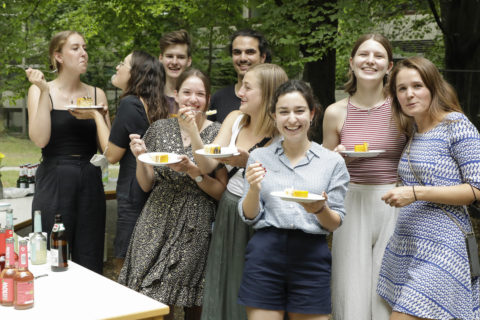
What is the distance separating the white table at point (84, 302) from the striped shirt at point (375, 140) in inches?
56.2

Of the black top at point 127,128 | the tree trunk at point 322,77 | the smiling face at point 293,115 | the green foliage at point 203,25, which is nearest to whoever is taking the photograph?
the smiling face at point 293,115

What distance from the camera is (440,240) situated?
2.75m

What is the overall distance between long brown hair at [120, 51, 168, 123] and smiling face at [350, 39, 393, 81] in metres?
1.38

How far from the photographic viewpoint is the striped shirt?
10.6 ft

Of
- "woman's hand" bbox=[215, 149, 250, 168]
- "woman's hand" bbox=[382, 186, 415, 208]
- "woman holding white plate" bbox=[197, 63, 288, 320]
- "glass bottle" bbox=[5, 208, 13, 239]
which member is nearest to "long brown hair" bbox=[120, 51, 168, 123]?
"woman holding white plate" bbox=[197, 63, 288, 320]

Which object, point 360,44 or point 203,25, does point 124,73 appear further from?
point 203,25

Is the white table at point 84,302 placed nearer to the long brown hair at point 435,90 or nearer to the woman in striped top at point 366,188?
the woman in striped top at point 366,188

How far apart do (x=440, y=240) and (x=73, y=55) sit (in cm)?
282

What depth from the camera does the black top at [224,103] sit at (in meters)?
4.02

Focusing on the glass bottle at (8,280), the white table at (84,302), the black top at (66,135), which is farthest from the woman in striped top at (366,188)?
the black top at (66,135)

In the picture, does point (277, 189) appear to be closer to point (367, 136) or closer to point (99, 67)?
point (367, 136)

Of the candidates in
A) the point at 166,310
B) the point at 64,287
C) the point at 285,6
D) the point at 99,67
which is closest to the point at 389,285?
the point at 166,310

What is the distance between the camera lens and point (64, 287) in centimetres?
279

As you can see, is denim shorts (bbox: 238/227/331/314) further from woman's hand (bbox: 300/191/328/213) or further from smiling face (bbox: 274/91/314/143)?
smiling face (bbox: 274/91/314/143)
